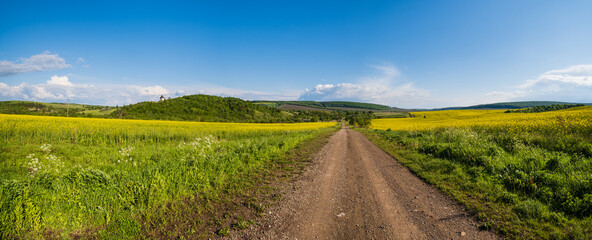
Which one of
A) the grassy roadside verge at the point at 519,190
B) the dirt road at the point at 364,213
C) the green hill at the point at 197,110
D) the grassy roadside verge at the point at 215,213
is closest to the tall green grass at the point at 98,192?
the grassy roadside verge at the point at 215,213

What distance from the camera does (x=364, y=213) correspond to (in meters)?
4.96

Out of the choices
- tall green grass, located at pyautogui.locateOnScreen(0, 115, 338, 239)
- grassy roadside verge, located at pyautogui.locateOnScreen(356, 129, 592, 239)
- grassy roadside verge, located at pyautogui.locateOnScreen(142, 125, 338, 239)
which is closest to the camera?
tall green grass, located at pyautogui.locateOnScreen(0, 115, 338, 239)

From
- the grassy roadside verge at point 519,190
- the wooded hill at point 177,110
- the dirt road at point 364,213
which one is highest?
the wooded hill at point 177,110

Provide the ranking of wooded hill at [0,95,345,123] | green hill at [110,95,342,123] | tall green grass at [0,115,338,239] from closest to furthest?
tall green grass at [0,115,338,239] → wooded hill at [0,95,345,123] → green hill at [110,95,342,123]

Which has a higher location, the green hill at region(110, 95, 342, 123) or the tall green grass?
the green hill at region(110, 95, 342, 123)

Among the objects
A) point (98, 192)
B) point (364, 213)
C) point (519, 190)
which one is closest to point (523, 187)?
point (519, 190)

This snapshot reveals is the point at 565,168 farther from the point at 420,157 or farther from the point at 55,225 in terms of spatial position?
the point at 55,225

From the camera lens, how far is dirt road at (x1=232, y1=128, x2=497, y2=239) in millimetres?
4113

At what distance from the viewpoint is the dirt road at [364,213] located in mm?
4113

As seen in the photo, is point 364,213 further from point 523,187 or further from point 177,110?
point 177,110

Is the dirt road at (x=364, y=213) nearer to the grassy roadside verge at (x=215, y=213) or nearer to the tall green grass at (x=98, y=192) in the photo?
the grassy roadside verge at (x=215, y=213)

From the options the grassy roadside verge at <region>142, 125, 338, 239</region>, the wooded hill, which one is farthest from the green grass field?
the wooded hill

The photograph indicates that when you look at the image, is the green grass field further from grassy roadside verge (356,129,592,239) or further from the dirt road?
the dirt road

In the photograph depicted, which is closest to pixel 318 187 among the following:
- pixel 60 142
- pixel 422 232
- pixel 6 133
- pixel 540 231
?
pixel 422 232
